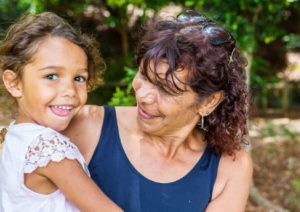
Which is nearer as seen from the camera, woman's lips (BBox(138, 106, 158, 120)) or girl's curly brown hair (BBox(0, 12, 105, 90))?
girl's curly brown hair (BBox(0, 12, 105, 90))

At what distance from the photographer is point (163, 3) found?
412 cm

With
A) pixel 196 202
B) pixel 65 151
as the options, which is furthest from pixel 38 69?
pixel 196 202

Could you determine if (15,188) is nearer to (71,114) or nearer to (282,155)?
(71,114)

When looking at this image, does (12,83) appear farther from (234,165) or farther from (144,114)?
(234,165)

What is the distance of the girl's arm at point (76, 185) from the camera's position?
76.6 inches

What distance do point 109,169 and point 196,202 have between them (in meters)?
0.40

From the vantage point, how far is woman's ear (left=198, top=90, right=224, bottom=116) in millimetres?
2350

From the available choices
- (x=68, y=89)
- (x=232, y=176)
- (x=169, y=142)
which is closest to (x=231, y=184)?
(x=232, y=176)

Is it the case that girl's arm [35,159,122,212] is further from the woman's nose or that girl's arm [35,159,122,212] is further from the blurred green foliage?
the blurred green foliage

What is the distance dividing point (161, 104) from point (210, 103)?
28cm

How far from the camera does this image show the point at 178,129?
7.88ft

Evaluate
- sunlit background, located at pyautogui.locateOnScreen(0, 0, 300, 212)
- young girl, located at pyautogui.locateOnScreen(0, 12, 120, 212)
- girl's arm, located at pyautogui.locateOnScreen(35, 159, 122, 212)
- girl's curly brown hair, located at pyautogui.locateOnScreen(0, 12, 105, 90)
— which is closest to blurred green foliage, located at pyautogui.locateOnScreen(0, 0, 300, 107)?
sunlit background, located at pyautogui.locateOnScreen(0, 0, 300, 212)

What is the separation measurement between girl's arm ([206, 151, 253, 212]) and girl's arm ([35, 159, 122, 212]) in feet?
1.89

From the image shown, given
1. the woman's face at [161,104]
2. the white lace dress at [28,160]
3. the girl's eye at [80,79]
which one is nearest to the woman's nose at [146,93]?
the woman's face at [161,104]
